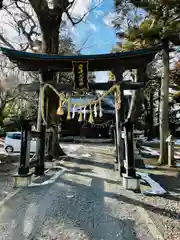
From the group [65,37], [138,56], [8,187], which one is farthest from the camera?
[65,37]

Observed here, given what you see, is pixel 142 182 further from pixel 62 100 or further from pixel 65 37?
pixel 65 37

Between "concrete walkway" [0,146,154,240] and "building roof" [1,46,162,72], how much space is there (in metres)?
3.44

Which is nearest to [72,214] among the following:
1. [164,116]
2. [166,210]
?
[166,210]

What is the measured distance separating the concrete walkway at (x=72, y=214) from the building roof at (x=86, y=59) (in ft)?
11.3

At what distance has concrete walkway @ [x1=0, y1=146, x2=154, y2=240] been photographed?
2.96m

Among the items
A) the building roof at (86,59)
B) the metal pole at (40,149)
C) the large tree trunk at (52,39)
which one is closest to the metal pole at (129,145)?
the building roof at (86,59)

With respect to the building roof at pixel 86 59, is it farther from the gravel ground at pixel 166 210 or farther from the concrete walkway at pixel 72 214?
the gravel ground at pixel 166 210

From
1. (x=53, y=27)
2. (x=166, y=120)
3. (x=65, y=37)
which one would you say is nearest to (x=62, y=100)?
(x=166, y=120)

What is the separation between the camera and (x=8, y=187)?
18.9 feet

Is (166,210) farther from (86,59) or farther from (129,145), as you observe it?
(86,59)

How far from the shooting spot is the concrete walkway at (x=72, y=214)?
9.73ft

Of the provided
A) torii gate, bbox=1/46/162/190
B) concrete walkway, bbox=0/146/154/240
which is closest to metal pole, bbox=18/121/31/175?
concrete walkway, bbox=0/146/154/240

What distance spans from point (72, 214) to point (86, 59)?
4.35 meters

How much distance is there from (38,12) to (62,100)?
5695 millimetres
